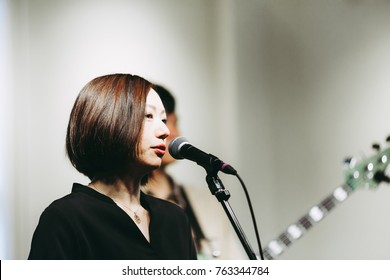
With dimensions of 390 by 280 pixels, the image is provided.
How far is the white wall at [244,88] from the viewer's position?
1.88 m

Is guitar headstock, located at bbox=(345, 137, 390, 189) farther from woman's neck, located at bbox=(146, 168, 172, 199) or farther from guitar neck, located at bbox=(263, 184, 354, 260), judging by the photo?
woman's neck, located at bbox=(146, 168, 172, 199)

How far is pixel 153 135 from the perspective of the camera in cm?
174

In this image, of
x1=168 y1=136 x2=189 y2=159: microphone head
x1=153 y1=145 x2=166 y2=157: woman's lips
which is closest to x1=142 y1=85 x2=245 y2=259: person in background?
x1=153 y1=145 x2=166 y2=157: woman's lips

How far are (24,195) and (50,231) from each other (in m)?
0.33

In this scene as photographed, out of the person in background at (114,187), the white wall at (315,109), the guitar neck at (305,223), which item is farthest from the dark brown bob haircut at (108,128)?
the guitar neck at (305,223)

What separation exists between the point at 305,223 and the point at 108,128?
805 millimetres

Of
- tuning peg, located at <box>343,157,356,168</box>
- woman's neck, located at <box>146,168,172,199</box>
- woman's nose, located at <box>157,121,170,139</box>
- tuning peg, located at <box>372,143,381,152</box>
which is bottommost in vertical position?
woman's neck, located at <box>146,168,172,199</box>

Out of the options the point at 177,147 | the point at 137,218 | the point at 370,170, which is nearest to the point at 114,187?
the point at 137,218

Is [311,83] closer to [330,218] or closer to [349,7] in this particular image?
[349,7]

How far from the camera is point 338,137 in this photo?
2037 millimetres

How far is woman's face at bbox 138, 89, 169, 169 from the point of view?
1.74 meters

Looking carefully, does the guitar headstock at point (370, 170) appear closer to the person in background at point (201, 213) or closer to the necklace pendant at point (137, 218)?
the person in background at point (201, 213)

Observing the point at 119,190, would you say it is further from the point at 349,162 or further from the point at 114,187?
the point at 349,162
